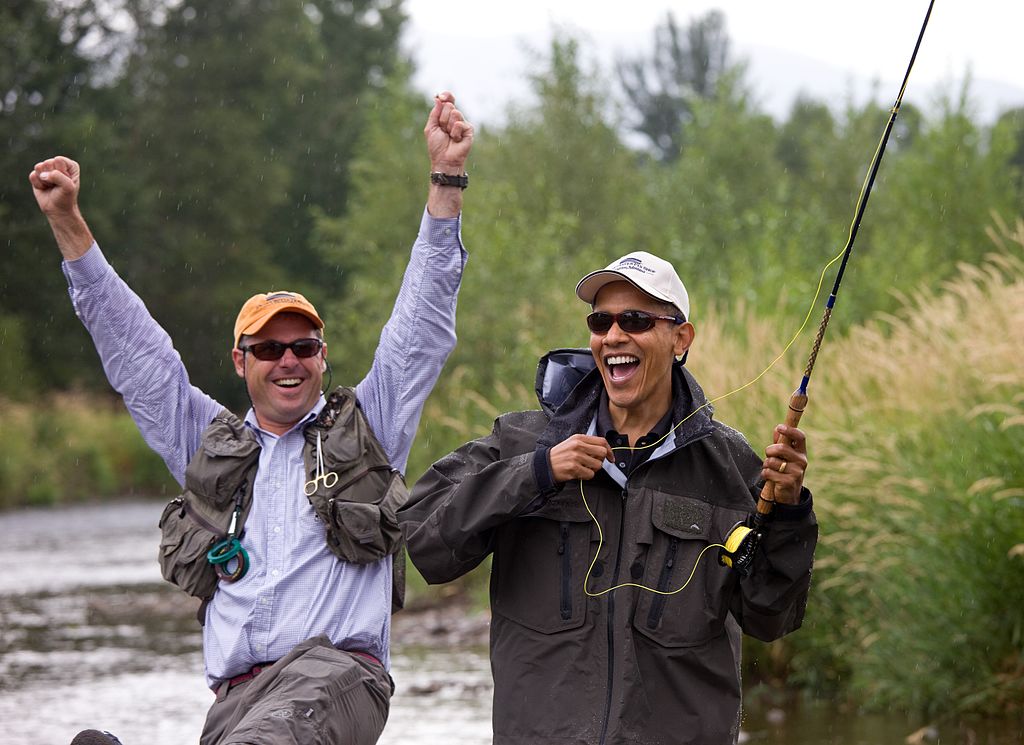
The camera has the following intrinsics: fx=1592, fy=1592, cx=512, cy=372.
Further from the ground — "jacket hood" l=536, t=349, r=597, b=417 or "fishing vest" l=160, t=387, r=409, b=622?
"jacket hood" l=536, t=349, r=597, b=417

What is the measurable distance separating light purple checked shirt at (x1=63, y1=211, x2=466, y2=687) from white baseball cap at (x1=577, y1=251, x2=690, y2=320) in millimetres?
960

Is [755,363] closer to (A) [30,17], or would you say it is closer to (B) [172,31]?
(A) [30,17]

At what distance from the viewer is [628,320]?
4102 mm

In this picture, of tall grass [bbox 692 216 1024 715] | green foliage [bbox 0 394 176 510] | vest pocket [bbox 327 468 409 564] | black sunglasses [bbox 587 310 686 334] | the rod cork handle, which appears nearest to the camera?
the rod cork handle

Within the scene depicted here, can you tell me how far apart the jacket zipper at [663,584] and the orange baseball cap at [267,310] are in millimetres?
1576

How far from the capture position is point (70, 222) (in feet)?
16.7

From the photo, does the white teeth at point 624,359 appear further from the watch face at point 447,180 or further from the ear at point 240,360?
the ear at point 240,360

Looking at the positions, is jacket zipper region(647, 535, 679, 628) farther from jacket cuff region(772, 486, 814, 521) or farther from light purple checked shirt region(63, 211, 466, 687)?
light purple checked shirt region(63, 211, 466, 687)

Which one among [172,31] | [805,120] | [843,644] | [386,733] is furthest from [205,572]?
[805,120]

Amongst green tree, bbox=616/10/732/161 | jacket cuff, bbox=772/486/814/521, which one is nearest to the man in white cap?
jacket cuff, bbox=772/486/814/521

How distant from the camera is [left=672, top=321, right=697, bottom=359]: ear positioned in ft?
13.8

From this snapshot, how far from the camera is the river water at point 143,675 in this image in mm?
8414

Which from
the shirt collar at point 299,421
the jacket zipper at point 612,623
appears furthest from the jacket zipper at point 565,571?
the shirt collar at point 299,421

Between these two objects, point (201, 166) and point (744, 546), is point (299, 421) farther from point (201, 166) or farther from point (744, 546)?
point (201, 166)
